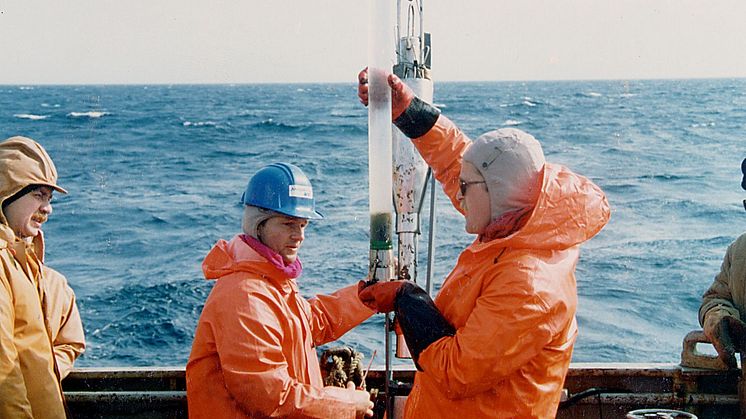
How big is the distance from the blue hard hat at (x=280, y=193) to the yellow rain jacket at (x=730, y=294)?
7.13 feet

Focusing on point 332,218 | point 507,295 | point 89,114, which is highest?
point 507,295

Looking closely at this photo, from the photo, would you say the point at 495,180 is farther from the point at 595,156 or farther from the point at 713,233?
the point at 595,156

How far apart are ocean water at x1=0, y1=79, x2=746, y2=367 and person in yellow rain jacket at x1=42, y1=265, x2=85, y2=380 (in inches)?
207

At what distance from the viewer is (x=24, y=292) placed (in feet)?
10.6

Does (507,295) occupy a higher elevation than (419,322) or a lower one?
higher

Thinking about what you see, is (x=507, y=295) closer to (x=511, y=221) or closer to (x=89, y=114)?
(x=511, y=221)

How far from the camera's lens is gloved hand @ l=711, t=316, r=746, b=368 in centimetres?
396

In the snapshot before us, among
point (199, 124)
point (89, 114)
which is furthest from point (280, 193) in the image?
point (89, 114)

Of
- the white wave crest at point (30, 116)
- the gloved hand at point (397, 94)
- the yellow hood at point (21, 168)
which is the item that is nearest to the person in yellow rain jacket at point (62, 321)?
the yellow hood at point (21, 168)

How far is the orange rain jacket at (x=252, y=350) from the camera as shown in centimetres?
279

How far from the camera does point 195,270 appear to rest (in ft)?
43.1

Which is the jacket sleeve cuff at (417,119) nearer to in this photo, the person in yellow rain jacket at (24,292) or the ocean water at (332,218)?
the person in yellow rain jacket at (24,292)

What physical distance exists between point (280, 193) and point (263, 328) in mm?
508

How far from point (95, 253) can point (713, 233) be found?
1173cm
